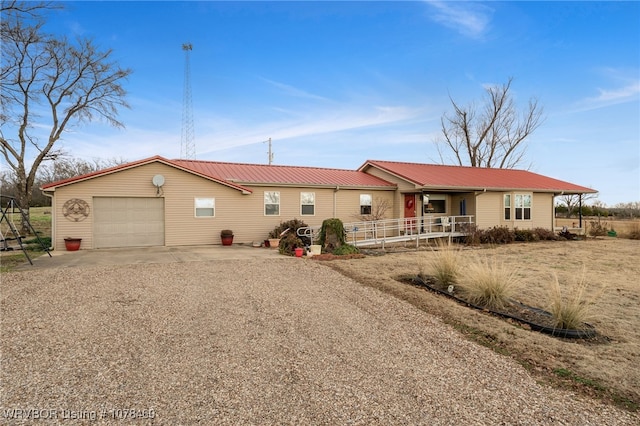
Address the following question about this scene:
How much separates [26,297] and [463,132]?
38.7 metres

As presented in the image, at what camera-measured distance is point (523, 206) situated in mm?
20609

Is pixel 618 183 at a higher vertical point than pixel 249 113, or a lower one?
lower

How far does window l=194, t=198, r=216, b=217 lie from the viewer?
15555mm

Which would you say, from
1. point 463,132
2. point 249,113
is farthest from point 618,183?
point 249,113

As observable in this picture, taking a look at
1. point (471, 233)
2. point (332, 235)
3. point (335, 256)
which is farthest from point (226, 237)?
point (471, 233)

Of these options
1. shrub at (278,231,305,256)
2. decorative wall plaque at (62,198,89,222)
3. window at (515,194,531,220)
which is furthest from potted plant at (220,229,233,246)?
window at (515,194,531,220)

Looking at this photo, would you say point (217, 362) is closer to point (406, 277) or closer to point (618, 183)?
point (406, 277)

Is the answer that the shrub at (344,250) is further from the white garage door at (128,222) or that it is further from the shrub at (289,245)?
the white garage door at (128,222)

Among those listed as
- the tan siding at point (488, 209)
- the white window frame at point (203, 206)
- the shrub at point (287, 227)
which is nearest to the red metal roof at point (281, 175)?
the white window frame at point (203, 206)

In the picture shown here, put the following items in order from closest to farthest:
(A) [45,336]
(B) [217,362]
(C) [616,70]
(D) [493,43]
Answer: (B) [217,362]
(A) [45,336]
(C) [616,70]
(D) [493,43]

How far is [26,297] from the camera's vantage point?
6.51 meters

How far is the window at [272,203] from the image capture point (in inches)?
667

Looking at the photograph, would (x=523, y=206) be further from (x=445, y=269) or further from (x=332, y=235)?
(x=445, y=269)

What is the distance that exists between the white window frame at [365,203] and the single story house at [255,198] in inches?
2.2
